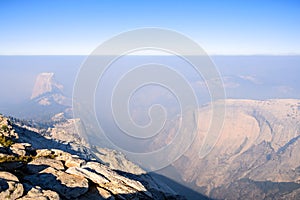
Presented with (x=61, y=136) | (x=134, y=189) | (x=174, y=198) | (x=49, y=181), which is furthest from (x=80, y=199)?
(x=61, y=136)

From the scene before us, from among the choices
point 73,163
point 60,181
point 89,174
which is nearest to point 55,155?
point 73,163

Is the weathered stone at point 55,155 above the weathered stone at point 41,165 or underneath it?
underneath

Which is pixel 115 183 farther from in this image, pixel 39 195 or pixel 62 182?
pixel 39 195

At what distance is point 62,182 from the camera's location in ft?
60.3

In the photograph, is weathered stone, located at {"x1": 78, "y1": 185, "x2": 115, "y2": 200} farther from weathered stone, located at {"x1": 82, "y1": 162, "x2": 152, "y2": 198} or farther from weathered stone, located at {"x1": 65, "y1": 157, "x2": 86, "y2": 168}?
weathered stone, located at {"x1": 65, "y1": 157, "x2": 86, "y2": 168}

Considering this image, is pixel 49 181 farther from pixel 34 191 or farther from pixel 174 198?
pixel 174 198

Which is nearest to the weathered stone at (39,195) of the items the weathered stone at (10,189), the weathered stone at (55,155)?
the weathered stone at (10,189)

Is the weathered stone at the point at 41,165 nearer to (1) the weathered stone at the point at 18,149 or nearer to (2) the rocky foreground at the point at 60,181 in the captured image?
(2) the rocky foreground at the point at 60,181

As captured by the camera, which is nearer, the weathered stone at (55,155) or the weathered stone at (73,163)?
the weathered stone at (73,163)

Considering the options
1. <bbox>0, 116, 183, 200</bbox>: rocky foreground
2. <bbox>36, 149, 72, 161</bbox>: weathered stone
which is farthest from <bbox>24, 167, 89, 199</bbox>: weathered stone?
<bbox>36, 149, 72, 161</bbox>: weathered stone

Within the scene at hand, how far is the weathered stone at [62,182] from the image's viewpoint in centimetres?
1767

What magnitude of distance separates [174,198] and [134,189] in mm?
9216

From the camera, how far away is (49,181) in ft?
60.1

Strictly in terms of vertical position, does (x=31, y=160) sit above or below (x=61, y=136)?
above
